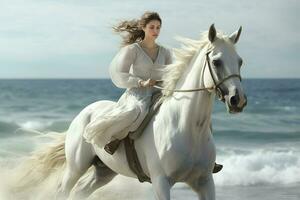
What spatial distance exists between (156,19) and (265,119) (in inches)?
680

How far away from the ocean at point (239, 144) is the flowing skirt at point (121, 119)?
1813 mm

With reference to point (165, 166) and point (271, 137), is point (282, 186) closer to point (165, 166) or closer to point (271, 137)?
point (165, 166)

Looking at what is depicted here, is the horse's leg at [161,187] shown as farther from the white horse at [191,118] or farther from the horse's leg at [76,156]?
the horse's leg at [76,156]

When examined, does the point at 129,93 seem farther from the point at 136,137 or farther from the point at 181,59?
the point at 181,59

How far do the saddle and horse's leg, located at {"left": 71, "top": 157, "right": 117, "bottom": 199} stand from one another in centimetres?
53

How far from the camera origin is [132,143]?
191 inches

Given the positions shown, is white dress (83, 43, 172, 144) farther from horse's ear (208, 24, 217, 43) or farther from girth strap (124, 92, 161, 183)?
horse's ear (208, 24, 217, 43)

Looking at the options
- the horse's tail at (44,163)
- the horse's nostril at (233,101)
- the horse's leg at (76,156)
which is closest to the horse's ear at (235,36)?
the horse's nostril at (233,101)

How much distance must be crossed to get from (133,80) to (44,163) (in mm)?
1469

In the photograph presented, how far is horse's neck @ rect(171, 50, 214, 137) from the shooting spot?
439cm

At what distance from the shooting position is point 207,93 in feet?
14.3

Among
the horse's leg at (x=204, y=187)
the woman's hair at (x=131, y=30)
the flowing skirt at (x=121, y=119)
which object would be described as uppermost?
the woman's hair at (x=131, y=30)

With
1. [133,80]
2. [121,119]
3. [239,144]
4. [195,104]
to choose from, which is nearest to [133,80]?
[133,80]

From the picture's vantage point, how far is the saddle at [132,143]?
4785 mm
